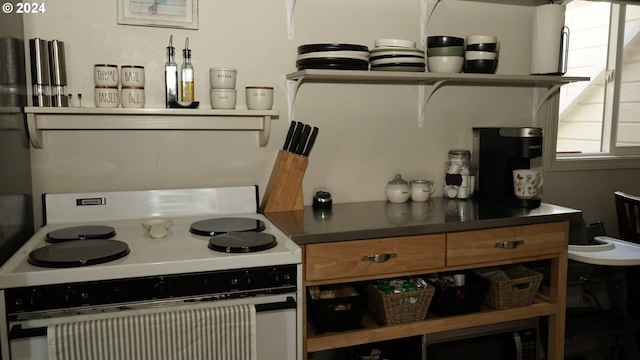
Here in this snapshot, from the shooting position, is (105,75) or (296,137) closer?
(105,75)

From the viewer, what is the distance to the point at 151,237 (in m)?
1.83

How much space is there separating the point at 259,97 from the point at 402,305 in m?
0.99

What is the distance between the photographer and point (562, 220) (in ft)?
7.01

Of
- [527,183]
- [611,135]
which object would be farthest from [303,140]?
[611,135]

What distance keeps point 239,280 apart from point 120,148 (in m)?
0.86

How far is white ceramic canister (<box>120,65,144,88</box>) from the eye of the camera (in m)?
1.95

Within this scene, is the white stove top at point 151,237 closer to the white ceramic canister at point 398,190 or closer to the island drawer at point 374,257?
the island drawer at point 374,257

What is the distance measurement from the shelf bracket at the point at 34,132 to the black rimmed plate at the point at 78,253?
0.47 m

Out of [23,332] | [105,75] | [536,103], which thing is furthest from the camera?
[536,103]

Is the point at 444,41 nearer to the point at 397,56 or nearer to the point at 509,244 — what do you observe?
the point at 397,56

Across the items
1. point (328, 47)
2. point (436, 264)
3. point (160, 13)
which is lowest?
point (436, 264)

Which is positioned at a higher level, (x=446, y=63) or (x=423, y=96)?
(x=446, y=63)

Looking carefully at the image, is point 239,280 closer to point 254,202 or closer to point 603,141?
point 254,202

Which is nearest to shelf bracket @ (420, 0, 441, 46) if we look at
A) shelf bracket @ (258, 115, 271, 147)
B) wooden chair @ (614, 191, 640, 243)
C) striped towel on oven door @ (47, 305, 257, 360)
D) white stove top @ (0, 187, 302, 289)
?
shelf bracket @ (258, 115, 271, 147)
